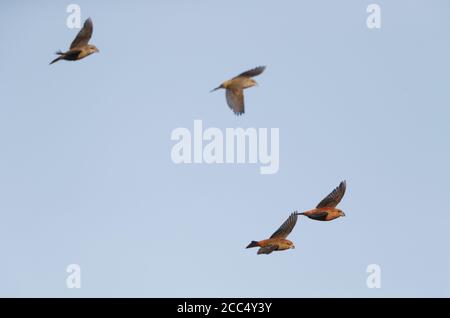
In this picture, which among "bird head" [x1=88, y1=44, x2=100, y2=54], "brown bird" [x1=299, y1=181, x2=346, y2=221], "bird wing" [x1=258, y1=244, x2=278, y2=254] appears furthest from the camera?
"brown bird" [x1=299, y1=181, x2=346, y2=221]

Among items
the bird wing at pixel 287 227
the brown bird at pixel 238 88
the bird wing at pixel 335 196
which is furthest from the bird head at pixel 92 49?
the bird wing at pixel 335 196

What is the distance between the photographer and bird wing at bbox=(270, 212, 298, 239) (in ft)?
48.2

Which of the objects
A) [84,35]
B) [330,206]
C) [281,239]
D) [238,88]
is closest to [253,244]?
[281,239]

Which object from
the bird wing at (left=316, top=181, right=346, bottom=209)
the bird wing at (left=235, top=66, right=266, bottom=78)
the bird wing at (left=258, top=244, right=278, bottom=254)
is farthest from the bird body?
the bird wing at (left=235, top=66, right=266, bottom=78)

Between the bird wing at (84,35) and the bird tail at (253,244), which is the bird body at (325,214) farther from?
the bird wing at (84,35)

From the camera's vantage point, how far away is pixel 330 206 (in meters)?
15.4

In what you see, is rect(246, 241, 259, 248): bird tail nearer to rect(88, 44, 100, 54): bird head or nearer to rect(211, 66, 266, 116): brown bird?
rect(211, 66, 266, 116): brown bird

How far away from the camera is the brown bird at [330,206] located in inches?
599

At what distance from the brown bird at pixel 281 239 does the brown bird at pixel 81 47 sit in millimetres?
4150

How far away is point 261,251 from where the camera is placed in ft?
47.2

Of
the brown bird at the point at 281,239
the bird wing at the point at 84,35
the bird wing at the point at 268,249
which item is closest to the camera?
the bird wing at the point at 268,249
